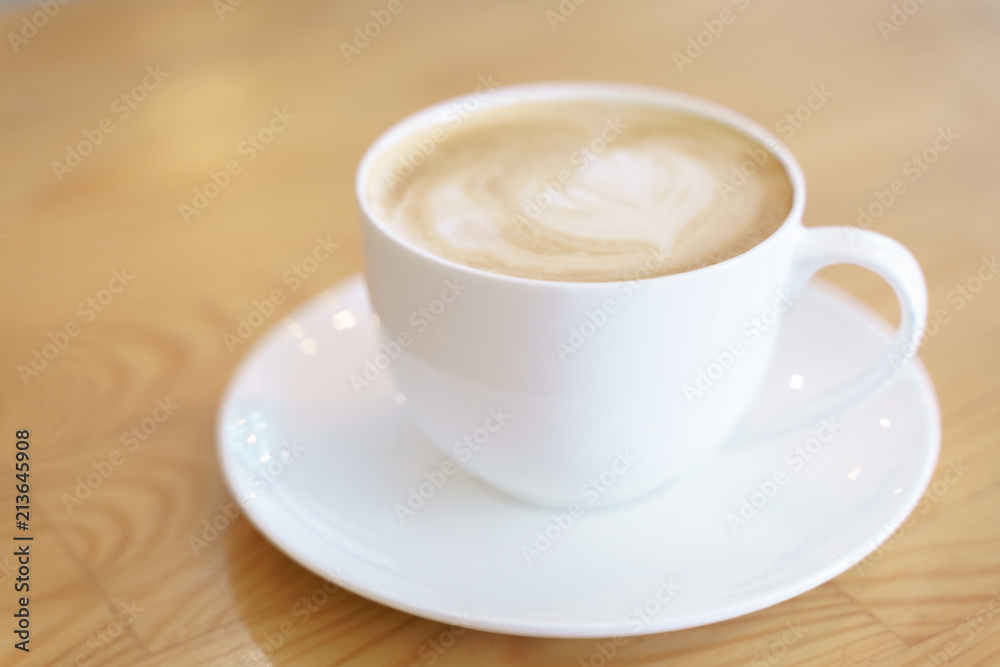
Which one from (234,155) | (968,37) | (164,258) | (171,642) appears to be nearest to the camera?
(171,642)

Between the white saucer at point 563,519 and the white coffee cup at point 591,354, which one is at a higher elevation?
the white coffee cup at point 591,354

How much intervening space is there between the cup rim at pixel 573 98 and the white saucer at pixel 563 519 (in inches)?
7.2

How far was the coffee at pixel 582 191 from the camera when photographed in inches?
27.2

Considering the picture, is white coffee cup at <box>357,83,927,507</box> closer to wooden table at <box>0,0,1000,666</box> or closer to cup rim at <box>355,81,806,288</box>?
cup rim at <box>355,81,806,288</box>

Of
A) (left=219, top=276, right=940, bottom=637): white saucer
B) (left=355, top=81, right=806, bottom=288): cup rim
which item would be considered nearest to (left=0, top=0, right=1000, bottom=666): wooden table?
(left=219, top=276, right=940, bottom=637): white saucer

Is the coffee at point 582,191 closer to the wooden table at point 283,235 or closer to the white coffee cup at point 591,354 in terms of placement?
the white coffee cup at point 591,354

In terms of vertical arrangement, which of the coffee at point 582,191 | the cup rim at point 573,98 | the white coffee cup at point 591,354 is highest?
the cup rim at point 573,98

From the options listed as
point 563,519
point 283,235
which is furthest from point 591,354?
point 283,235

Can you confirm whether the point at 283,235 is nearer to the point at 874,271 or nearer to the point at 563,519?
the point at 563,519

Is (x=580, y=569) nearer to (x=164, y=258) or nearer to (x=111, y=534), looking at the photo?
(x=111, y=534)

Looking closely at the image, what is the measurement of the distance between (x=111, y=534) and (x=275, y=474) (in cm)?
13

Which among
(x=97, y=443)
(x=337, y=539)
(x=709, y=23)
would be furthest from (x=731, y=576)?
(x=709, y=23)

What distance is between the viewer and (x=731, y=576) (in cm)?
65

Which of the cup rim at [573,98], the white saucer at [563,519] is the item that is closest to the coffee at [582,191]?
the cup rim at [573,98]
